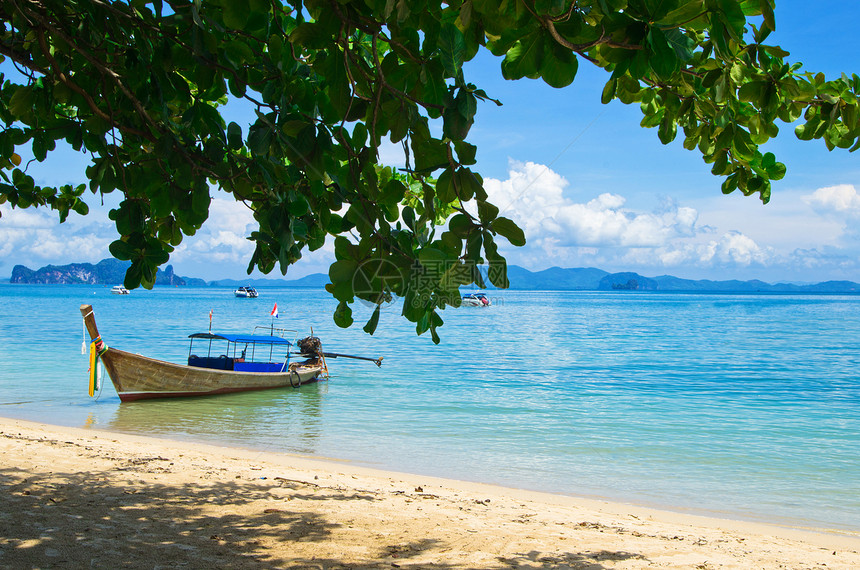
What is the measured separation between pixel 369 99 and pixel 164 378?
13.4 meters

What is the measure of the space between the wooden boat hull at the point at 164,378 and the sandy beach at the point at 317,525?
5.81 meters

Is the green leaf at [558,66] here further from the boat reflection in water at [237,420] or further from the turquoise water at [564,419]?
the boat reflection in water at [237,420]

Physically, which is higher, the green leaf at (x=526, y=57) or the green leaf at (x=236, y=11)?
the green leaf at (x=236, y=11)

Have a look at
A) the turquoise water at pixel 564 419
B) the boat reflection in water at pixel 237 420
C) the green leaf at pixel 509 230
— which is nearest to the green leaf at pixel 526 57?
the green leaf at pixel 509 230

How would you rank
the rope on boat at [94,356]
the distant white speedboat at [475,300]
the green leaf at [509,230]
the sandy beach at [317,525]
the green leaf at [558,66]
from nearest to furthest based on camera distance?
1. the green leaf at [558,66]
2. the green leaf at [509,230]
3. the sandy beach at [317,525]
4. the rope on boat at [94,356]
5. the distant white speedboat at [475,300]

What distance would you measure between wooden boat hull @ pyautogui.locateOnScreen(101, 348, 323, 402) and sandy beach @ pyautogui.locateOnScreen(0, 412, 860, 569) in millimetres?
5812

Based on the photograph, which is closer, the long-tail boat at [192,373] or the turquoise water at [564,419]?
the turquoise water at [564,419]

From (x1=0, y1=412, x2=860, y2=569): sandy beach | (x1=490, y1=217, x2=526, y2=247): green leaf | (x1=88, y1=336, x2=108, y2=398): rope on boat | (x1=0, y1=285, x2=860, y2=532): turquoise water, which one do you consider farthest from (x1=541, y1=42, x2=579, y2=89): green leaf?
(x1=88, y1=336, x2=108, y2=398): rope on boat

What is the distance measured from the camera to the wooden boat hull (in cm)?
A: 1351

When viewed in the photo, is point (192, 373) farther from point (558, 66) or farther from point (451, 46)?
point (558, 66)

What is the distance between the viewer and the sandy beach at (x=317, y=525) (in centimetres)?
402

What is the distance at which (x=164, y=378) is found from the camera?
14.0 metres

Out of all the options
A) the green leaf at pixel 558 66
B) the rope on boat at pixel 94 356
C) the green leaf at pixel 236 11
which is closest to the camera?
the green leaf at pixel 558 66

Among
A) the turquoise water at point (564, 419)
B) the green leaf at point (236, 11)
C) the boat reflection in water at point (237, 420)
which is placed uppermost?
the green leaf at point (236, 11)
